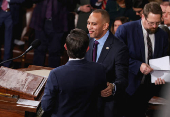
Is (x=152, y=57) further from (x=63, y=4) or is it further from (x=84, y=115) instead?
(x=63, y=4)

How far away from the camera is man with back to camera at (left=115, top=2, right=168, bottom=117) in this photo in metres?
2.46

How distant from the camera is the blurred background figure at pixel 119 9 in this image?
161 inches

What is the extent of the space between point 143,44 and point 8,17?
2566mm

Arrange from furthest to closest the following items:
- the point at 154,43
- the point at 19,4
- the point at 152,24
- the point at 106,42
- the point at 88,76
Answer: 1. the point at 19,4
2. the point at 154,43
3. the point at 152,24
4. the point at 106,42
5. the point at 88,76

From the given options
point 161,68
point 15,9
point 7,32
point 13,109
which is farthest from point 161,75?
point 15,9

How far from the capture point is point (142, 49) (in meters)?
2.60

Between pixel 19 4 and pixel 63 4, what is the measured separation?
909mm

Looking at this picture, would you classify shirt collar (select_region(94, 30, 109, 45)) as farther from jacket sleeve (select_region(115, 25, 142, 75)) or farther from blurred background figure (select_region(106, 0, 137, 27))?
blurred background figure (select_region(106, 0, 137, 27))

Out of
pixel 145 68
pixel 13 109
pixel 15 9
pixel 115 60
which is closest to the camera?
pixel 13 109

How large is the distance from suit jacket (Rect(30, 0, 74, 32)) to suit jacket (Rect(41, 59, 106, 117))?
249cm

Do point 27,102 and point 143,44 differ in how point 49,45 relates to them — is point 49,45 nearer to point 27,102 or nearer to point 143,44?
point 143,44

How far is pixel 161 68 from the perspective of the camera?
2.43 meters

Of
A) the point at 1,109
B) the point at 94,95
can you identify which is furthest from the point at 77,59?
the point at 1,109

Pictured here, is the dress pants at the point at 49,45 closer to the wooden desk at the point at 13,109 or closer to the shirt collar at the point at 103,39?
the shirt collar at the point at 103,39
